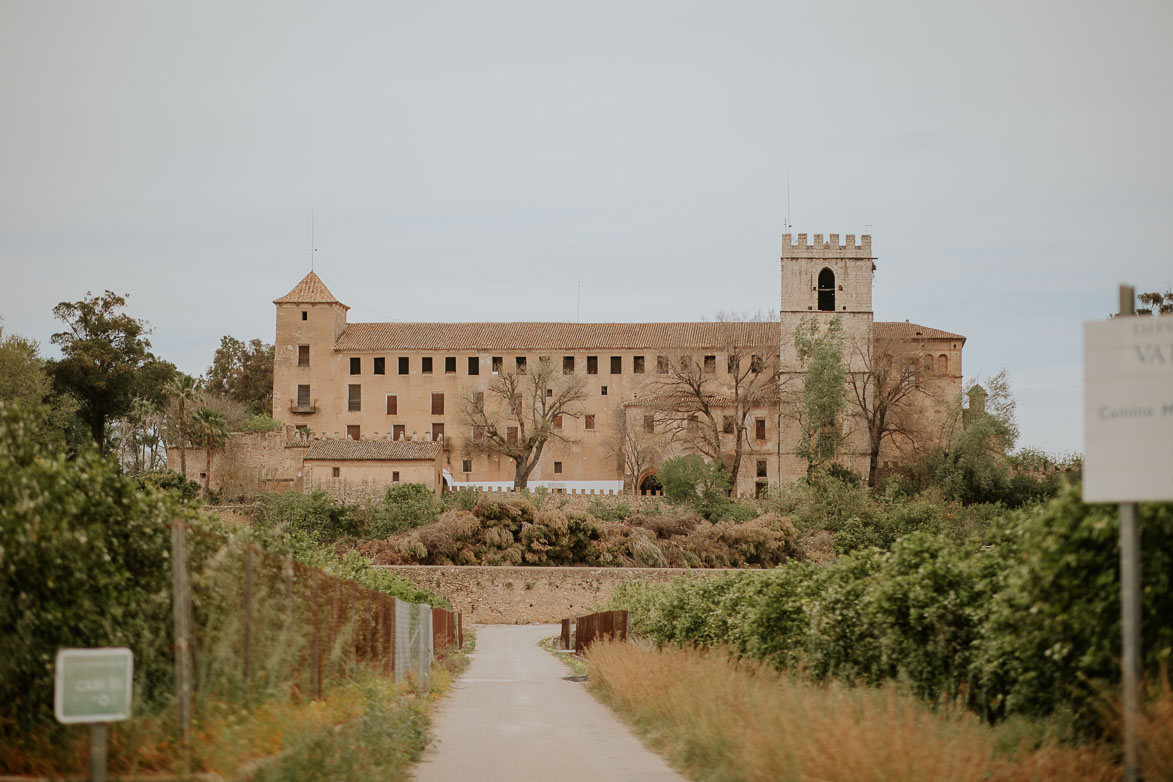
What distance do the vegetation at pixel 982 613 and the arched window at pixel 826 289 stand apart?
197 ft

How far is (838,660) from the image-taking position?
13.2 metres

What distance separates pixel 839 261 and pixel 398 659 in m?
62.6

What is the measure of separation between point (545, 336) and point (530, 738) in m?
69.1

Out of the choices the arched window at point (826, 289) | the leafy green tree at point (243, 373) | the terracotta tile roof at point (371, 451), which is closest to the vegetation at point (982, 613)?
the terracotta tile roof at point (371, 451)

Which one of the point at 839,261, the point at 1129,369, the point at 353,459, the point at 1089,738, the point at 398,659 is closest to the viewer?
the point at 1129,369

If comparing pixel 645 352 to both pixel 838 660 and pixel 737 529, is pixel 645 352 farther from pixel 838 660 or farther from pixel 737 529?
pixel 838 660

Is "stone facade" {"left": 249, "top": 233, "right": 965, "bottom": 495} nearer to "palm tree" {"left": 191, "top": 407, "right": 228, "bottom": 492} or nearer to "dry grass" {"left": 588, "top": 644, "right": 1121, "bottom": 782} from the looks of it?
"palm tree" {"left": 191, "top": 407, "right": 228, "bottom": 492}

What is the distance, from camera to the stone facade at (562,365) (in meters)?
76.5

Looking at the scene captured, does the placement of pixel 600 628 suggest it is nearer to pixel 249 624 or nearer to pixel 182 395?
pixel 249 624

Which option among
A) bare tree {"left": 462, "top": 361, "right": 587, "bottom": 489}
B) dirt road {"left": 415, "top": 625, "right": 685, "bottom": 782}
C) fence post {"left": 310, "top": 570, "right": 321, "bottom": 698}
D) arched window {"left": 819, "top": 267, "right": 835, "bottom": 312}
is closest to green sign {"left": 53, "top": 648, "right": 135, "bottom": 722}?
dirt road {"left": 415, "top": 625, "right": 685, "bottom": 782}

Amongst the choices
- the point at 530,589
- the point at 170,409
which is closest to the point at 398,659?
the point at 530,589

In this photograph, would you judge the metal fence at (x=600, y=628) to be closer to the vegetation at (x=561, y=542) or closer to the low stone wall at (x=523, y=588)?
the low stone wall at (x=523, y=588)

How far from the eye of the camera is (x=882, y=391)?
7306 cm

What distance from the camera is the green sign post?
20.7ft
